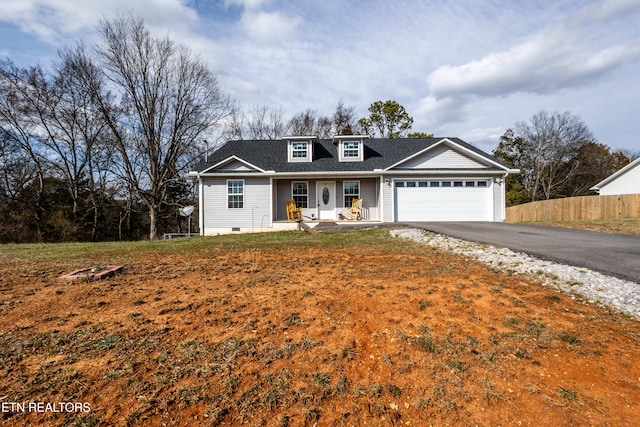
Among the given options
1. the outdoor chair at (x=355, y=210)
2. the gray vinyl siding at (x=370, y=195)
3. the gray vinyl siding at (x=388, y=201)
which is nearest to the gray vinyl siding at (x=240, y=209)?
the outdoor chair at (x=355, y=210)

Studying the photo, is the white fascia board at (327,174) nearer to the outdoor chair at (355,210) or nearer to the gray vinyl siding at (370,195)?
the gray vinyl siding at (370,195)

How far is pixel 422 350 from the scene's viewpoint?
2551 mm

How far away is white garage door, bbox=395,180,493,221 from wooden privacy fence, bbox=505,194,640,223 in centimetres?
630

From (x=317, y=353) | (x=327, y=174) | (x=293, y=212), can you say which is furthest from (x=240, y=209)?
(x=317, y=353)

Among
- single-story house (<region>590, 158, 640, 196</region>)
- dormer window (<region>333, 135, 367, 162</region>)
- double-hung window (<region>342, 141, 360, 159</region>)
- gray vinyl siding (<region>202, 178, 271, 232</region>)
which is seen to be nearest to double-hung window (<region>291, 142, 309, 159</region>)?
dormer window (<region>333, 135, 367, 162</region>)

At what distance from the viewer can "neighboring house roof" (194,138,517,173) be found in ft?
48.8

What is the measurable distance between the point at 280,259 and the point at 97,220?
21.1 meters

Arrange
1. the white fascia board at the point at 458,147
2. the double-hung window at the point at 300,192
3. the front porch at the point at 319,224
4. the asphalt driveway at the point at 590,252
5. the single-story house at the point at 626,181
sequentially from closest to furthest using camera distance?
1. the asphalt driveway at the point at 590,252
2. the front porch at the point at 319,224
3. the white fascia board at the point at 458,147
4. the double-hung window at the point at 300,192
5. the single-story house at the point at 626,181

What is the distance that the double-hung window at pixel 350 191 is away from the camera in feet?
51.1

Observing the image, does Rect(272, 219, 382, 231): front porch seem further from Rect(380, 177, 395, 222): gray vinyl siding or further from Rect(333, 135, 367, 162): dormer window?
Rect(333, 135, 367, 162): dormer window

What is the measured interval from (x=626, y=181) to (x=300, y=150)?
945 inches

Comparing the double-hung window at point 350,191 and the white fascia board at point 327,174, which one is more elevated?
the white fascia board at point 327,174

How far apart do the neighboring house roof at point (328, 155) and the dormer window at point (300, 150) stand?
13.0 inches

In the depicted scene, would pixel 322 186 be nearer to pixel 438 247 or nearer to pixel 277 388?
pixel 438 247
